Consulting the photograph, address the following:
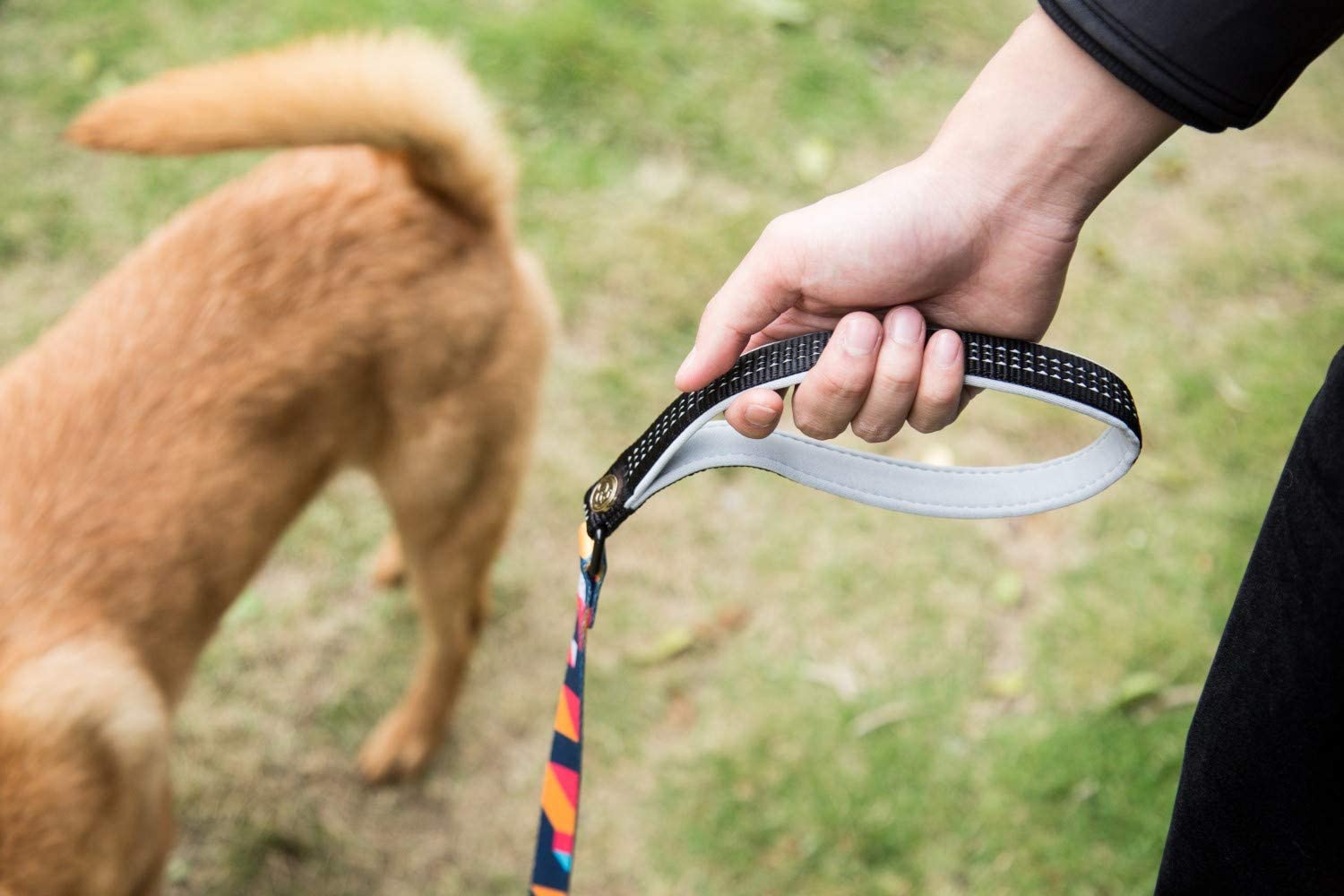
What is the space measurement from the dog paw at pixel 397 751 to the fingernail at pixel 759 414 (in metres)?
1.62

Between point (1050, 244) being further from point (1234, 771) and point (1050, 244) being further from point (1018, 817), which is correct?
point (1018, 817)

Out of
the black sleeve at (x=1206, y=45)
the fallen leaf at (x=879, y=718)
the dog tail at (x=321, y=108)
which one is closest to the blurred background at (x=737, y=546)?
the fallen leaf at (x=879, y=718)

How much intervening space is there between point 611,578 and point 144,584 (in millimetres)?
1278

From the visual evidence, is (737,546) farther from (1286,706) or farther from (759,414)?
(1286,706)

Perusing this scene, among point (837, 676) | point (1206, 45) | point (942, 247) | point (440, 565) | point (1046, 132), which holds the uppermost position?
point (1206, 45)

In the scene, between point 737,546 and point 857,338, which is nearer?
point 857,338

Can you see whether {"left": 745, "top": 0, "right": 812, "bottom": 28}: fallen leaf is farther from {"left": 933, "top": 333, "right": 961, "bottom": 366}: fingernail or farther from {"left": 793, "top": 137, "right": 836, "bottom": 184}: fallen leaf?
{"left": 933, "top": 333, "right": 961, "bottom": 366}: fingernail

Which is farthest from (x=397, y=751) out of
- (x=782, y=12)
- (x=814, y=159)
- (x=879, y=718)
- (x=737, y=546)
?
(x=782, y=12)

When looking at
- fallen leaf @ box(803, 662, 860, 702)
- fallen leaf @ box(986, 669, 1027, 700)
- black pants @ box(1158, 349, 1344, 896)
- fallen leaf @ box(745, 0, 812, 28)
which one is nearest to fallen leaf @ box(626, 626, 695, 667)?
fallen leaf @ box(803, 662, 860, 702)

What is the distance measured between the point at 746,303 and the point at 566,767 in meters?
0.54

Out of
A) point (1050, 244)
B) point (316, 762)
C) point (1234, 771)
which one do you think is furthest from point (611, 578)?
point (1234, 771)

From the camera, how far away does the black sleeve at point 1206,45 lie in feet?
2.78

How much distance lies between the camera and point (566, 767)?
994 mm

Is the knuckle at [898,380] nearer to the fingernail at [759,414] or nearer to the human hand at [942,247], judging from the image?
the human hand at [942,247]
